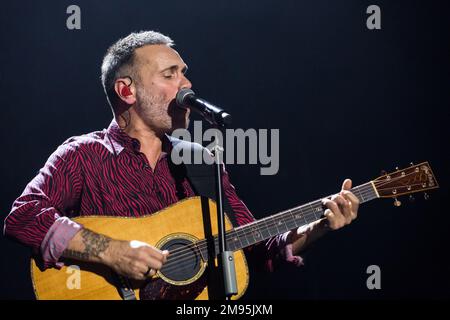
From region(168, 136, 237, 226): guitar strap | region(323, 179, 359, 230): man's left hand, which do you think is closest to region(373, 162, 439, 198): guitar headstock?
region(323, 179, 359, 230): man's left hand

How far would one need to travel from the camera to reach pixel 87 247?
2.08 metres

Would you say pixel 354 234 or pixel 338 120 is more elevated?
pixel 338 120

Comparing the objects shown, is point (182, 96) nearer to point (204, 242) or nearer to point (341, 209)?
point (204, 242)

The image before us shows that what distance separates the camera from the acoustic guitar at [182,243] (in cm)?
208

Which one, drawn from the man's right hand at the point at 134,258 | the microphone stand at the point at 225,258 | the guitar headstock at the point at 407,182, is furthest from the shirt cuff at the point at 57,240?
the guitar headstock at the point at 407,182

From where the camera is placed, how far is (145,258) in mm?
2031

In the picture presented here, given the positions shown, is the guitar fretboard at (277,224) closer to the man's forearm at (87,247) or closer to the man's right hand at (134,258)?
the man's right hand at (134,258)

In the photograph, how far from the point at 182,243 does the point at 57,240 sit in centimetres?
49

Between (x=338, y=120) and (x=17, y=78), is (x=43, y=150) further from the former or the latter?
(x=338, y=120)

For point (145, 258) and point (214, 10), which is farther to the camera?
point (214, 10)

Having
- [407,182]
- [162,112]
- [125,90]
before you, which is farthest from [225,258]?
[125,90]

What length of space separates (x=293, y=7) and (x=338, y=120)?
73 centimetres

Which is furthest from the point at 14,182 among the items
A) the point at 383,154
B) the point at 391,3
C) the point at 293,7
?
the point at 391,3

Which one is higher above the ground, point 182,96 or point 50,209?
point 182,96
